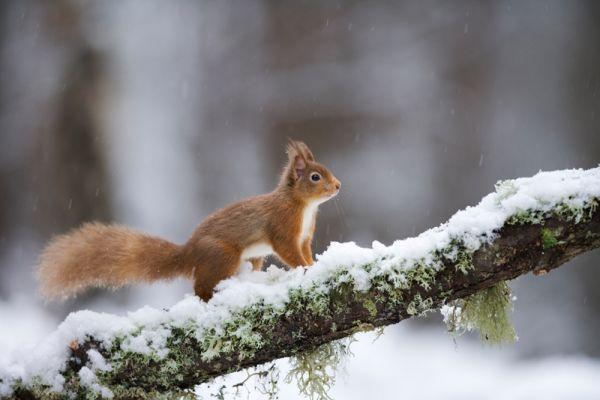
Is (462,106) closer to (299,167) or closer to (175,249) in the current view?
(299,167)

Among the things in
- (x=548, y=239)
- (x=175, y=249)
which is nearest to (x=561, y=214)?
(x=548, y=239)

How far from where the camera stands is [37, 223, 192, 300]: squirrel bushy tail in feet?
7.16

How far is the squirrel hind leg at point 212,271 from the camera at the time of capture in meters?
2.03

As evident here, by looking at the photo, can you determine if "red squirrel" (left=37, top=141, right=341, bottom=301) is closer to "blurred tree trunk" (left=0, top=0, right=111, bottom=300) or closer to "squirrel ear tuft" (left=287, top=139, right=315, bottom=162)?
"squirrel ear tuft" (left=287, top=139, right=315, bottom=162)

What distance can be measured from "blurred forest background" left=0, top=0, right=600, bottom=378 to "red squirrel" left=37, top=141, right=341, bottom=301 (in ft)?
10.5

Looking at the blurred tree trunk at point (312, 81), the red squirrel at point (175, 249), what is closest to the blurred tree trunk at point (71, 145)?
the blurred tree trunk at point (312, 81)

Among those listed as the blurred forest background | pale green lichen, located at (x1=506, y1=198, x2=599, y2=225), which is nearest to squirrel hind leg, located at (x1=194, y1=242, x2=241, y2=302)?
pale green lichen, located at (x1=506, y1=198, x2=599, y2=225)

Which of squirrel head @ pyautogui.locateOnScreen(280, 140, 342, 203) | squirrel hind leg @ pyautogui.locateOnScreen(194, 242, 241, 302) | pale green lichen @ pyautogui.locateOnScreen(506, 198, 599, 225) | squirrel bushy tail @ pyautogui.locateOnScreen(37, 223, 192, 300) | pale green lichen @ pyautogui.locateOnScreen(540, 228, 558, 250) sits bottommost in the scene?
pale green lichen @ pyautogui.locateOnScreen(540, 228, 558, 250)

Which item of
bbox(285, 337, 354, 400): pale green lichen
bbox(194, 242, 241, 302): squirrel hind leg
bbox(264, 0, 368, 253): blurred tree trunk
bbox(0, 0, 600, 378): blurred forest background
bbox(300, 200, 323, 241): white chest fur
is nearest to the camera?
bbox(285, 337, 354, 400): pale green lichen

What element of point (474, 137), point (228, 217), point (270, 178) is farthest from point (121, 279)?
point (474, 137)

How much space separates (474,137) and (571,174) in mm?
4230

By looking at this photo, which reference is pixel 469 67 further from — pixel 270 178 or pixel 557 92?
pixel 270 178

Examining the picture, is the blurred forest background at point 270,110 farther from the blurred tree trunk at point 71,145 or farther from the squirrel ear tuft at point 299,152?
the squirrel ear tuft at point 299,152

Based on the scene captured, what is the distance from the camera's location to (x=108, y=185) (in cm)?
599
